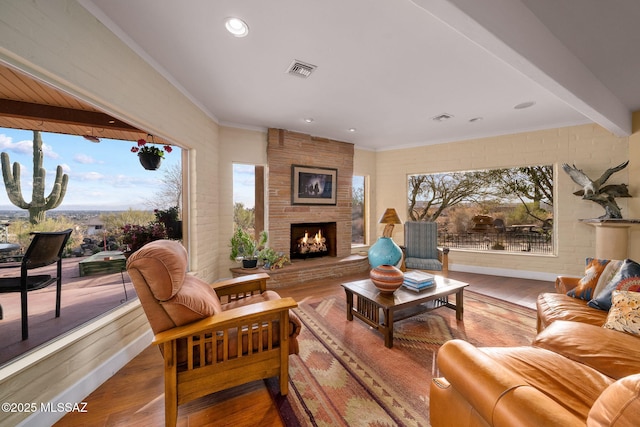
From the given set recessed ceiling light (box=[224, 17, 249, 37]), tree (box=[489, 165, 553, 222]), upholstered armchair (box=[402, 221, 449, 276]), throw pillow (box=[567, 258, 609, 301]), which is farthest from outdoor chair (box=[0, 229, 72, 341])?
tree (box=[489, 165, 553, 222])

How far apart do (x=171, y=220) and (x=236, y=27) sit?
2075 millimetres

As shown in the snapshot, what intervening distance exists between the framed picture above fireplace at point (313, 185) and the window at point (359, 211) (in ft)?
2.90

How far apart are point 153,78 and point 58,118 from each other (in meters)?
0.87

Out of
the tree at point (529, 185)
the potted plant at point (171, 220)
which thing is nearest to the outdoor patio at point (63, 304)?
the potted plant at point (171, 220)

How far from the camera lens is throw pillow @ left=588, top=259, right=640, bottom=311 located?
1598 millimetres

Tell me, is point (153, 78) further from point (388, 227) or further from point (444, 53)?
point (388, 227)

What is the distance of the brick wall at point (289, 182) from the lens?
4.02m

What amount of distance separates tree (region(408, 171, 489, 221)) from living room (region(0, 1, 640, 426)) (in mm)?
272

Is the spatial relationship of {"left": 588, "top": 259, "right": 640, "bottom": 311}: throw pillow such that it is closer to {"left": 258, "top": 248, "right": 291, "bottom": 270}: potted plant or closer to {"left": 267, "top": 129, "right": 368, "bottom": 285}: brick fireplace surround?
{"left": 267, "top": 129, "right": 368, "bottom": 285}: brick fireplace surround

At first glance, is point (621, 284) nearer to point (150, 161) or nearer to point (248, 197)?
point (150, 161)

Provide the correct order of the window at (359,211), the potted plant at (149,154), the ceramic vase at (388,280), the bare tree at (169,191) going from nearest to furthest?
the ceramic vase at (388,280)
the potted plant at (149,154)
the bare tree at (169,191)
the window at (359,211)

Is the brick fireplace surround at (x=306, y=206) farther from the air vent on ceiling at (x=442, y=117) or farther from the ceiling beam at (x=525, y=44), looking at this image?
the ceiling beam at (x=525, y=44)

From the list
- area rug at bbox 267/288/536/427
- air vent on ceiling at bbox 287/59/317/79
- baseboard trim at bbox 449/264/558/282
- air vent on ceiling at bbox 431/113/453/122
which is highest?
air vent on ceiling at bbox 431/113/453/122

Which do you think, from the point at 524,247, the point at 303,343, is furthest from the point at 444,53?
the point at 524,247
